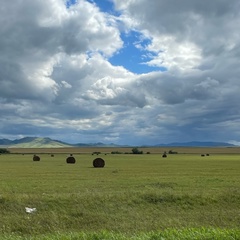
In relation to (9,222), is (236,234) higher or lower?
higher

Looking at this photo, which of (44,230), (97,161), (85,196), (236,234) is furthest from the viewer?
(97,161)

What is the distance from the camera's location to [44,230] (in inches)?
664

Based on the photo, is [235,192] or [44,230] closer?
[44,230]

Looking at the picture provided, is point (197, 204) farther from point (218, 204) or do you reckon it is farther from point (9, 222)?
point (9, 222)

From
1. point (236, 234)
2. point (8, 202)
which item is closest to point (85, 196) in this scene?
point (8, 202)

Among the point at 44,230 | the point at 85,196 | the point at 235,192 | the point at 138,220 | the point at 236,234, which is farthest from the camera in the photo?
the point at 235,192

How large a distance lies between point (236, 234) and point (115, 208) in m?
11.8

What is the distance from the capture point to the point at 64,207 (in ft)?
66.7

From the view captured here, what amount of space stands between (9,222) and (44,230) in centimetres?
197

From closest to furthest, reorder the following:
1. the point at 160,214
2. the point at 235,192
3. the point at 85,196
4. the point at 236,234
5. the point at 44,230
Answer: the point at 236,234 → the point at 44,230 → the point at 160,214 → the point at 85,196 → the point at 235,192

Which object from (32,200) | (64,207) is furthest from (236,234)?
(32,200)

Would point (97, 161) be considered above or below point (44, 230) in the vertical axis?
above

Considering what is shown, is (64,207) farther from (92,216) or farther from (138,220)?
(138,220)

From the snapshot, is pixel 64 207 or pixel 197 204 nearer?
pixel 64 207
